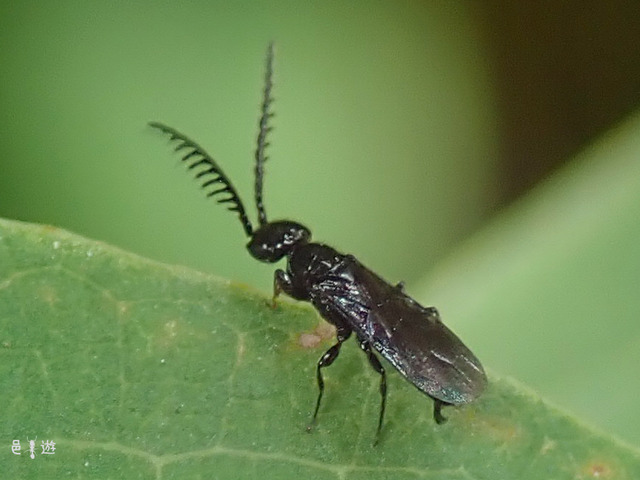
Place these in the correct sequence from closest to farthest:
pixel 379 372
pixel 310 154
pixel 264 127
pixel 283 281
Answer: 1. pixel 379 372
2. pixel 283 281
3. pixel 264 127
4. pixel 310 154

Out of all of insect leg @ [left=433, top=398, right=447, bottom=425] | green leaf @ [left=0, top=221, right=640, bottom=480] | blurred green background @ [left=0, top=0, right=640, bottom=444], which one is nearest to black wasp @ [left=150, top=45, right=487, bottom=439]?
insect leg @ [left=433, top=398, right=447, bottom=425]

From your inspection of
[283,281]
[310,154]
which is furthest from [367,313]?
[310,154]

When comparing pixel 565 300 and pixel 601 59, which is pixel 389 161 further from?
pixel 601 59

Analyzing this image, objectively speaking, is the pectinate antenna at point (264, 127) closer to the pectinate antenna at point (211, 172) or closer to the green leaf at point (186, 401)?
the pectinate antenna at point (211, 172)

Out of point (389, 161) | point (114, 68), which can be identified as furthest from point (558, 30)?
point (114, 68)

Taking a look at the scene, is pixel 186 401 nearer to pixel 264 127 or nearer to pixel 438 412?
pixel 438 412

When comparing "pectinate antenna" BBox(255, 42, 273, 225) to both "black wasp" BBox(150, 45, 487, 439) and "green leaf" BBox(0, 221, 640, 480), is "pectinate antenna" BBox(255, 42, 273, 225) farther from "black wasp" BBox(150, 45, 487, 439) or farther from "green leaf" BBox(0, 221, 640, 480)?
"green leaf" BBox(0, 221, 640, 480)

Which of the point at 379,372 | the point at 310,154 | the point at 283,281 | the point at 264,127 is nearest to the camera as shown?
the point at 379,372
